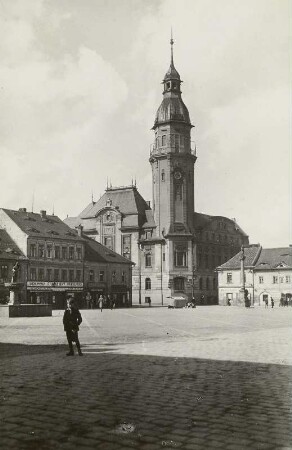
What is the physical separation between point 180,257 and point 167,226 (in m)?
5.17

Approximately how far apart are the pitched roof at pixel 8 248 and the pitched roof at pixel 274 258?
113 ft

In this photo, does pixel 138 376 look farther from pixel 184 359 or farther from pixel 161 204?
pixel 161 204

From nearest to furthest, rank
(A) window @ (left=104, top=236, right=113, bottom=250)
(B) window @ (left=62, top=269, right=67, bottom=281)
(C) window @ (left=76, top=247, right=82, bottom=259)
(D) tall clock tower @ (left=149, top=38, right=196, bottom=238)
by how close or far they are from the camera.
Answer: (B) window @ (left=62, top=269, right=67, bottom=281), (C) window @ (left=76, top=247, right=82, bottom=259), (D) tall clock tower @ (left=149, top=38, right=196, bottom=238), (A) window @ (left=104, top=236, right=113, bottom=250)

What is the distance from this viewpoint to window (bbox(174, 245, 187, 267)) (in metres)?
86.7

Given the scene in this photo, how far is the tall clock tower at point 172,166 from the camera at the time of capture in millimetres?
86875

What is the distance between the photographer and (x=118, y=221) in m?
91.0

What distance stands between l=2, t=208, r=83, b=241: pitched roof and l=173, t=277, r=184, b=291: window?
63.0 feet

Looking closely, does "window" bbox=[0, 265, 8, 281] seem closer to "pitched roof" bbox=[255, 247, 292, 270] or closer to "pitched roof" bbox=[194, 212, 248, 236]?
"pitched roof" bbox=[255, 247, 292, 270]

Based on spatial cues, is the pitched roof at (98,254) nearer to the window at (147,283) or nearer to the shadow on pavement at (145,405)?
the window at (147,283)

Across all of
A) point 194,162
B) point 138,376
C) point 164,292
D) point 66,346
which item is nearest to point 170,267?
point 164,292

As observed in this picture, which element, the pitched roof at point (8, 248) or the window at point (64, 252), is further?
the window at point (64, 252)

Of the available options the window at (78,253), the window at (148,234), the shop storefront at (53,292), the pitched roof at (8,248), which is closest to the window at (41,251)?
the pitched roof at (8,248)

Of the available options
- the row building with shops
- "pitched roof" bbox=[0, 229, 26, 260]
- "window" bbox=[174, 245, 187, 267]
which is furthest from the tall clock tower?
"pitched roof" bbox=[0, 229, 26, 260]

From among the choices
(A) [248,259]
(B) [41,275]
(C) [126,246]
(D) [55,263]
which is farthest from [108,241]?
(B) [41,275]
